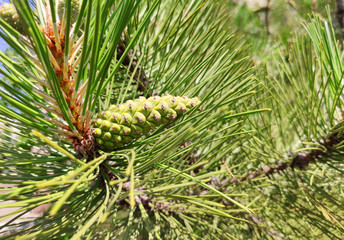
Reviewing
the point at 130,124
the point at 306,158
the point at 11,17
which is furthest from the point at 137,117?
the point at 11,17

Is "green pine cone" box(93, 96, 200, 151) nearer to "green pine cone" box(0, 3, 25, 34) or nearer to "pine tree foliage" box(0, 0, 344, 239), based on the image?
"pine tree foliage" box(0, 0, 344, 239)

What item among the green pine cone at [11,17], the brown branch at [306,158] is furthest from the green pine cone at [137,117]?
the green pine cone at [11,17]

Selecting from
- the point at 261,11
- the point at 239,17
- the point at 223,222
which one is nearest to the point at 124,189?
the point at 223,222

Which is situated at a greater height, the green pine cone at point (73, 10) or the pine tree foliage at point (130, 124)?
the green pine cone at point (73, 10)

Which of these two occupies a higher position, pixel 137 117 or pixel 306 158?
pixel 137 117

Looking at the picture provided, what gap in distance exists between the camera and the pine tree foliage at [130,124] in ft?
0.74

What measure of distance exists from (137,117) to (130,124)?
0.5 inches

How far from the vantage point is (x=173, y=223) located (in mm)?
425

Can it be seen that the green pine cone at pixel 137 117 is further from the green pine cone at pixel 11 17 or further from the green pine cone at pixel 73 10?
the green pine cone at pixel 11 17

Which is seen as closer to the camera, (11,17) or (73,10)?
(73,10)

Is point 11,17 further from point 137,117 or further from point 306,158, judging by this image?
point 306,158

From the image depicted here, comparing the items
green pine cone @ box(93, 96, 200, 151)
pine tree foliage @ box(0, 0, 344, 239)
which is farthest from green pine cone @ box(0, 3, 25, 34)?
green pine cone @ box(93, 96, 200, 151)

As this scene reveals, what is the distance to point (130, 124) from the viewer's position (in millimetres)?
299

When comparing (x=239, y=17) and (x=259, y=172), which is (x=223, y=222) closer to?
(x=259, y=172)
